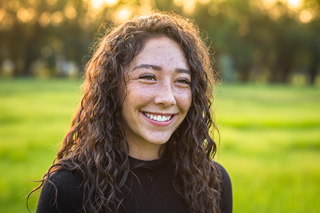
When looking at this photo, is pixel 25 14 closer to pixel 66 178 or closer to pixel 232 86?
pixel 232 86

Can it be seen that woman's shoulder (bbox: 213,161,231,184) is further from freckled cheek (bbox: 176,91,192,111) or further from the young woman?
freckled cheek (bbox: 176,91,192,111)

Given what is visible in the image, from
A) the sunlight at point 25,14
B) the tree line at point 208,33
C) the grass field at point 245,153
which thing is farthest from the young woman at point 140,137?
the sunlight at point 25,14

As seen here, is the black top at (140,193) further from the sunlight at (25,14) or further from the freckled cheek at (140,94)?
the sunlight at (25,14)

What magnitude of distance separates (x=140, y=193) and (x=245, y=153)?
7.07 metres

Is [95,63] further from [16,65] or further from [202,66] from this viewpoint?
[16,65]

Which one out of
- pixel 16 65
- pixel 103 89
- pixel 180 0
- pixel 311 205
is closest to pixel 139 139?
pixel 103 89

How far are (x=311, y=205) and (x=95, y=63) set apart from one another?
479cm

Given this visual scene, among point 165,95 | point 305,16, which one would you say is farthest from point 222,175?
point 305,16

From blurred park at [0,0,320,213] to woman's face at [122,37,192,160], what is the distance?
348cm

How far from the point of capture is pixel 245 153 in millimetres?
8578

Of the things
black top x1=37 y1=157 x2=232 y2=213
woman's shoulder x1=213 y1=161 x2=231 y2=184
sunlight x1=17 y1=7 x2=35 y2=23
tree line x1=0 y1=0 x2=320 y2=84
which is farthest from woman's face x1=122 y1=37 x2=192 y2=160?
sunlight x1=17 y1=7 x2=35 y2=23

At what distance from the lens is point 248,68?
49562 millimetres

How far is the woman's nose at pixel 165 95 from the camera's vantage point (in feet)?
6.79

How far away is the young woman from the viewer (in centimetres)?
198
